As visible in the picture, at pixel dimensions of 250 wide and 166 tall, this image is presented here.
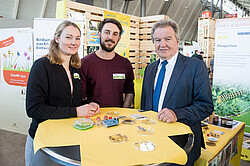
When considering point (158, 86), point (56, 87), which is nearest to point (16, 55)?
point (56, 87)

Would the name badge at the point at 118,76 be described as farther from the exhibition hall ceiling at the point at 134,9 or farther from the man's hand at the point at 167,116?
the exhibition hall ceiling at the point at 134,9

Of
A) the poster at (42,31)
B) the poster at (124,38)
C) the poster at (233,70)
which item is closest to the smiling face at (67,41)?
the poster at (42,31)

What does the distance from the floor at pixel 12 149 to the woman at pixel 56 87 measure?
1.89m

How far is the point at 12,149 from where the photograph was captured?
379 centimetres

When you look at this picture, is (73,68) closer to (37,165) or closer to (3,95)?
(37,165)

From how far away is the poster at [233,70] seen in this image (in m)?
4.39

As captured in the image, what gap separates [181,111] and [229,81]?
355 centimetres

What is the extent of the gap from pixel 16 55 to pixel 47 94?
2822 millimetres

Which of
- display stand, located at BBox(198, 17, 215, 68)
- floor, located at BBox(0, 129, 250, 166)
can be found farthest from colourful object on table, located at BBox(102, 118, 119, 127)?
display stand, located at BBox(198, 17, 215, 68)

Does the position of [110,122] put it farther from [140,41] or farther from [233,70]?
[140,41]

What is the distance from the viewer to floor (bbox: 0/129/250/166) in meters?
3.30

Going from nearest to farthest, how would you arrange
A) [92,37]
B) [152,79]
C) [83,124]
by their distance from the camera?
[83,124] → [152,79] → [92,37]

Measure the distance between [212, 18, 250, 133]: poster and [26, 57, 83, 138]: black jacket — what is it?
3982mm

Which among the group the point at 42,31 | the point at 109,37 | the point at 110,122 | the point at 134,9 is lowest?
the point at 110,122
